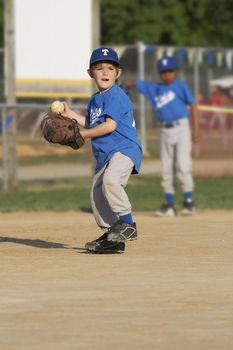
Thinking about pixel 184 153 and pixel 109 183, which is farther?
pixel 184 153

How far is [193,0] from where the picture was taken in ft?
149

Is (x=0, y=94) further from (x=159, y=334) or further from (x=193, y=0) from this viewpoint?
(x=159, y=334)

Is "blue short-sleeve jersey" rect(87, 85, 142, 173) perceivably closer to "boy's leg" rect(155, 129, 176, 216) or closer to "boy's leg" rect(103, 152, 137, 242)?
"boy's leg" rect(103, 152, 137, 242)

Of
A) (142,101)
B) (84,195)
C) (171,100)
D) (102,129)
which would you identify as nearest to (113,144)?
(102,129)

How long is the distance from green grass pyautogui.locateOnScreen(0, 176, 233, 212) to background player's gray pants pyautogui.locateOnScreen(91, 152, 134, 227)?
18.2ft

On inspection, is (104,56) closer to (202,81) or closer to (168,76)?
(168,76)

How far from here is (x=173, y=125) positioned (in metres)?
15.2

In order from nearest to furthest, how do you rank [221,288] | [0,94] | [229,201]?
[221,288] < [229,201] < [0,94]

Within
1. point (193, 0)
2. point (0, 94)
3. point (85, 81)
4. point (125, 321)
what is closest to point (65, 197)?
point (85, 81)

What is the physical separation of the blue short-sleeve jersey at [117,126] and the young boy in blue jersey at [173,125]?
16.1 ft

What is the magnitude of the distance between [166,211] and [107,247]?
480 centimetres

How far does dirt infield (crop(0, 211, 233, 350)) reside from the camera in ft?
21.8

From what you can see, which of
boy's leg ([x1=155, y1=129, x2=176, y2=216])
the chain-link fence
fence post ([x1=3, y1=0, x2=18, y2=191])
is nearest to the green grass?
fence post ([x1=3, y1=0, x2=18, y2=191])

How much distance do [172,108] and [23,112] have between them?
19.5 feet
